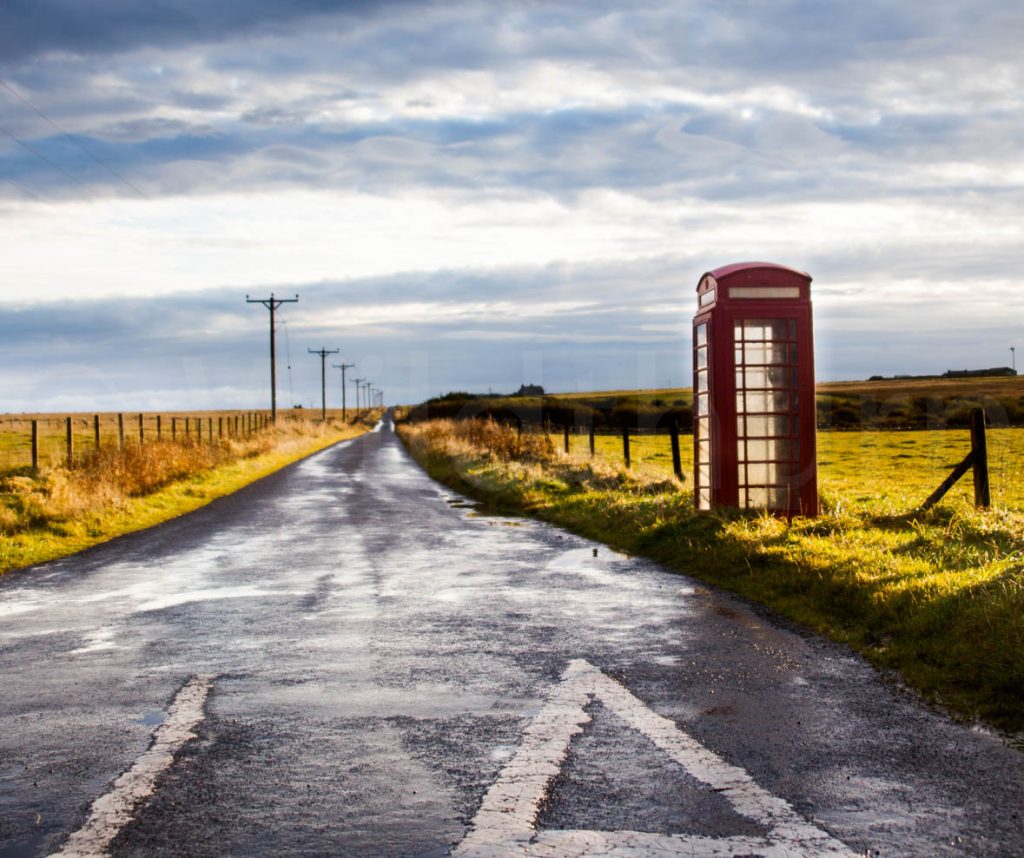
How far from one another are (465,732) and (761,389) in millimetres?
9481

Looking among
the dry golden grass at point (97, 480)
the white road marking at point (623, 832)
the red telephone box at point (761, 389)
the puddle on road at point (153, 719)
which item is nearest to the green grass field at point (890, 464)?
the red telephone box at point (761, 389)

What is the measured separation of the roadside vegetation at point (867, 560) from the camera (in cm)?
680

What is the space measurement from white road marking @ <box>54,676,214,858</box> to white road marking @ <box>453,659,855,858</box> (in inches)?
59.6

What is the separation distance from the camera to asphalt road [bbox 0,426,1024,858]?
169 inches

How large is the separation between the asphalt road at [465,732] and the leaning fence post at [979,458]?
488 cm

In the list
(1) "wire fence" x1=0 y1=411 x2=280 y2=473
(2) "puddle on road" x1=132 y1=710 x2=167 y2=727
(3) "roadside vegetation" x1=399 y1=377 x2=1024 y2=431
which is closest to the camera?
(2) "puddle on road" x1=132 y1=710 x2=167 y2=727

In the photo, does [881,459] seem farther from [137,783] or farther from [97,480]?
[137,783]

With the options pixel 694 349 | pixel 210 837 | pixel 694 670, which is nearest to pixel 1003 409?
pixel 694 349

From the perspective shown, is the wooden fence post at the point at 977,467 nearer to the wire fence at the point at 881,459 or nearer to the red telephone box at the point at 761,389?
the wire fence at the point at 881,459

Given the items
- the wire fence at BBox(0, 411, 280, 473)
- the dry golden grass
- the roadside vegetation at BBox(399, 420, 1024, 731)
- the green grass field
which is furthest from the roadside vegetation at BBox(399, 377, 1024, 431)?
the roadside vegetation at BBox(399, 420, 1024, 731)

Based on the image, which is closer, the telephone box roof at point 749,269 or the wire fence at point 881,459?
the telephone box roof at point 749,269

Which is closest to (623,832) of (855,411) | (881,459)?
(881,459)

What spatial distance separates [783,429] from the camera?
14352 mm

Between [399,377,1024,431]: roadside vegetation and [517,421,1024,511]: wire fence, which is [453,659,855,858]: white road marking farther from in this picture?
[399,377,1024,431]: roadside vegetation
